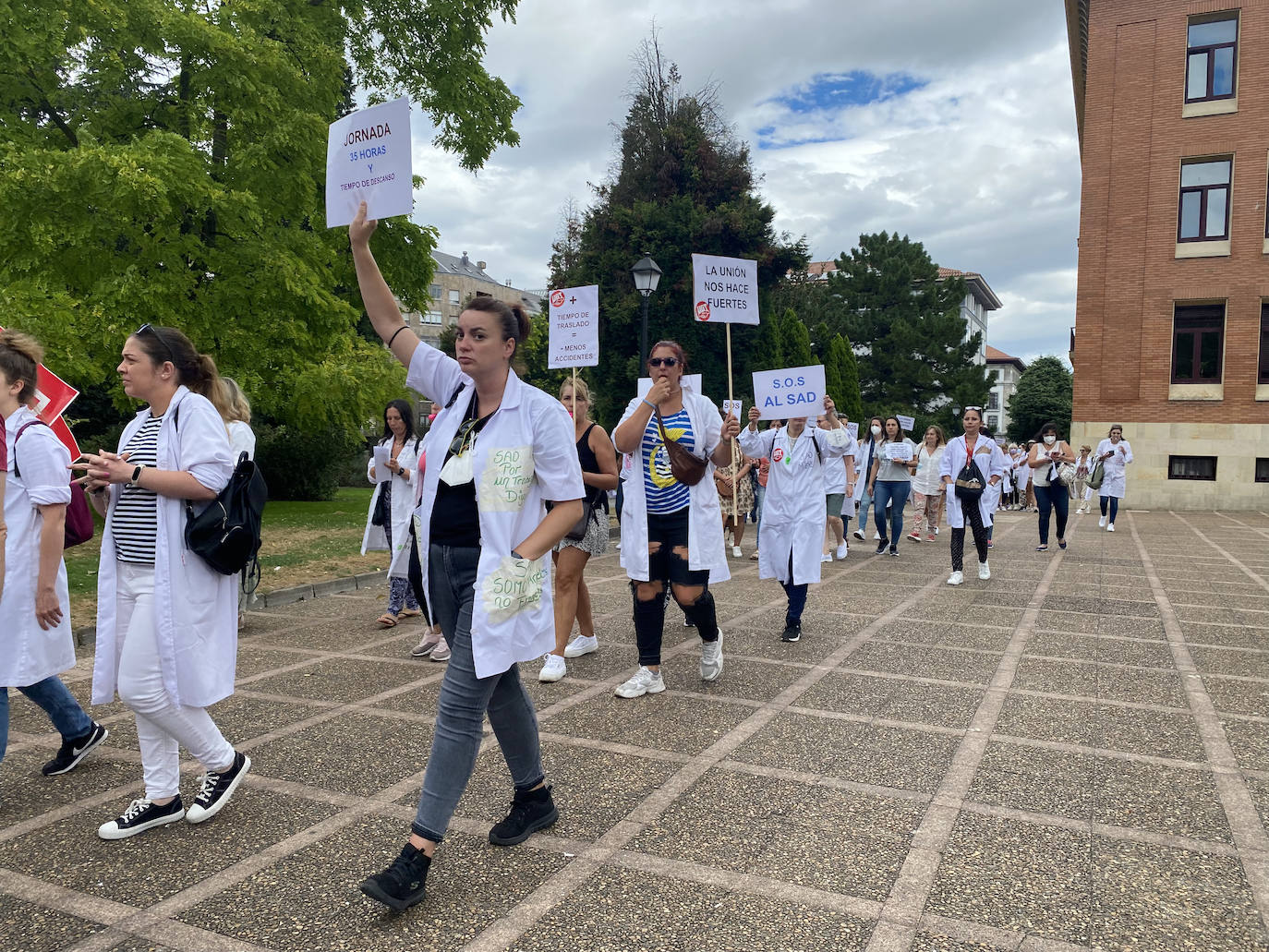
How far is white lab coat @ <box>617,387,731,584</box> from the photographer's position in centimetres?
537

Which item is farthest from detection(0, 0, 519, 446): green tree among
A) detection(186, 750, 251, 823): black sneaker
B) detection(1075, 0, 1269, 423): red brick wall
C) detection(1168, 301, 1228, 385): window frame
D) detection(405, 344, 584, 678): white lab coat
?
detection(1168, 301, 1228, 385): window frame

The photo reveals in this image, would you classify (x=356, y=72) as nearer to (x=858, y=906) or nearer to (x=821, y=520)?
(x=821, y=520)

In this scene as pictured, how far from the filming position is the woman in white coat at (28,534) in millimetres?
3633

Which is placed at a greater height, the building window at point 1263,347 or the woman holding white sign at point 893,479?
the building window at point 1263,347

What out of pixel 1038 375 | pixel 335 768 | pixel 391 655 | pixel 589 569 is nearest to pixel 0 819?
pixel 335 768

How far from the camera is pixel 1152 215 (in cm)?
2536

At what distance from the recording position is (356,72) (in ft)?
61.3

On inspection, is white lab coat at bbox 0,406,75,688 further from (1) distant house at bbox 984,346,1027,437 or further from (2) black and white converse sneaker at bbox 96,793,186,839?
(1) distant house at bbox 984,346,1027,437

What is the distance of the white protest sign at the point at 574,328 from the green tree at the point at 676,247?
2204cm

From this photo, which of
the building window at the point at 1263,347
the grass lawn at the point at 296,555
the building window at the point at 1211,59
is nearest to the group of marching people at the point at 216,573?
the grass lawn at the point at 296,555

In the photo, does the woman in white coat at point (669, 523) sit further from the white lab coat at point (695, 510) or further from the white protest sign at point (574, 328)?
the white protest sign at point (574, 328)

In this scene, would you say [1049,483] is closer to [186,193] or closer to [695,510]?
[695,510]

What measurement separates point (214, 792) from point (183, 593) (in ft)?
2.76

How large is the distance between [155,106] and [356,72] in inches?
203
